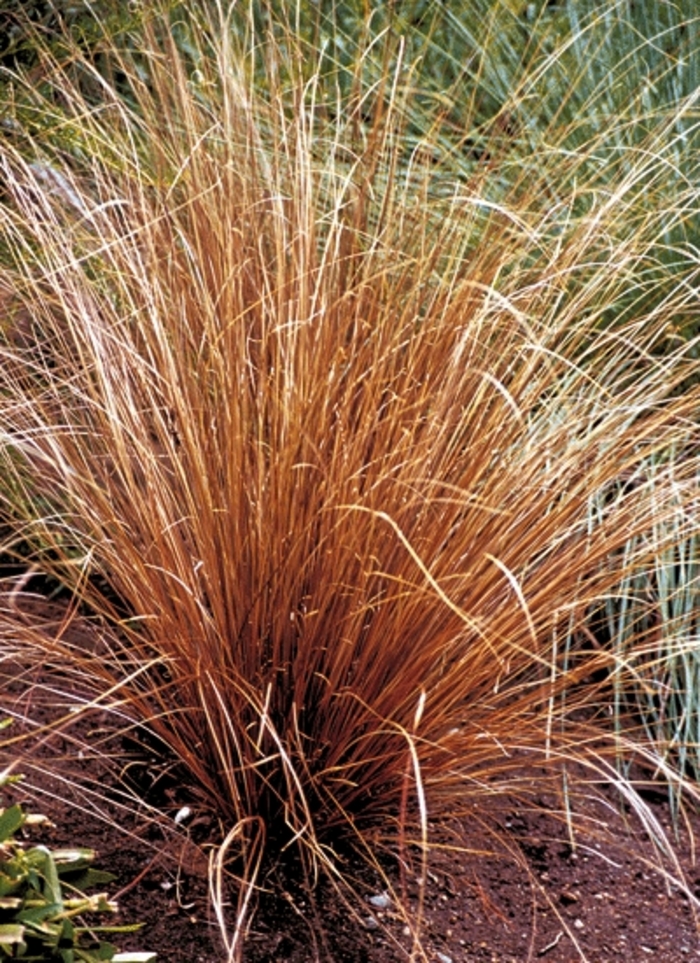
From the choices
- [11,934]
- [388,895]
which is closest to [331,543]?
[388,895]

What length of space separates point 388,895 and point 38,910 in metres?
0.66

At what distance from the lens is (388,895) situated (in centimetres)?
221

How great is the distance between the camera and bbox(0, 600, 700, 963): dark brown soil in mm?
2066

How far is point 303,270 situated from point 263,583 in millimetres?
471

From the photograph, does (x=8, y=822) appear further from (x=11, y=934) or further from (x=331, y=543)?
(x=331, y=543)

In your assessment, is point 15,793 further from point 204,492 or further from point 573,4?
point 573,4

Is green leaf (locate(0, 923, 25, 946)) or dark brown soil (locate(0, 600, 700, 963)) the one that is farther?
dark brown soil (locate(0, 600, 700, 963))

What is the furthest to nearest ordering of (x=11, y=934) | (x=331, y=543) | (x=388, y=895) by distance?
(x=388, y=895) → (x=331, y=543) → (x=11, y=934)

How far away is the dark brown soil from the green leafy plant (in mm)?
170

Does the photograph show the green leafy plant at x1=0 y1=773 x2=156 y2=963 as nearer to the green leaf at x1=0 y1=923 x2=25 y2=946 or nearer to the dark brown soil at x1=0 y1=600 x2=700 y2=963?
the green leaf at x1=0 y1=923 x2=25 y2=946

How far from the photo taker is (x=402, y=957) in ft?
6.89

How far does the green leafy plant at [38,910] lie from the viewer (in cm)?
171

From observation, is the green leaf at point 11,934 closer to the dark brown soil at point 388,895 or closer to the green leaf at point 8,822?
the green leaf at point 8,822

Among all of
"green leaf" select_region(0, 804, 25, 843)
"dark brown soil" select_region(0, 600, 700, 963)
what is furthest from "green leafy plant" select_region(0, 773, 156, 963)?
"dark brown soil" select_region(0, 600, 700, 963)
